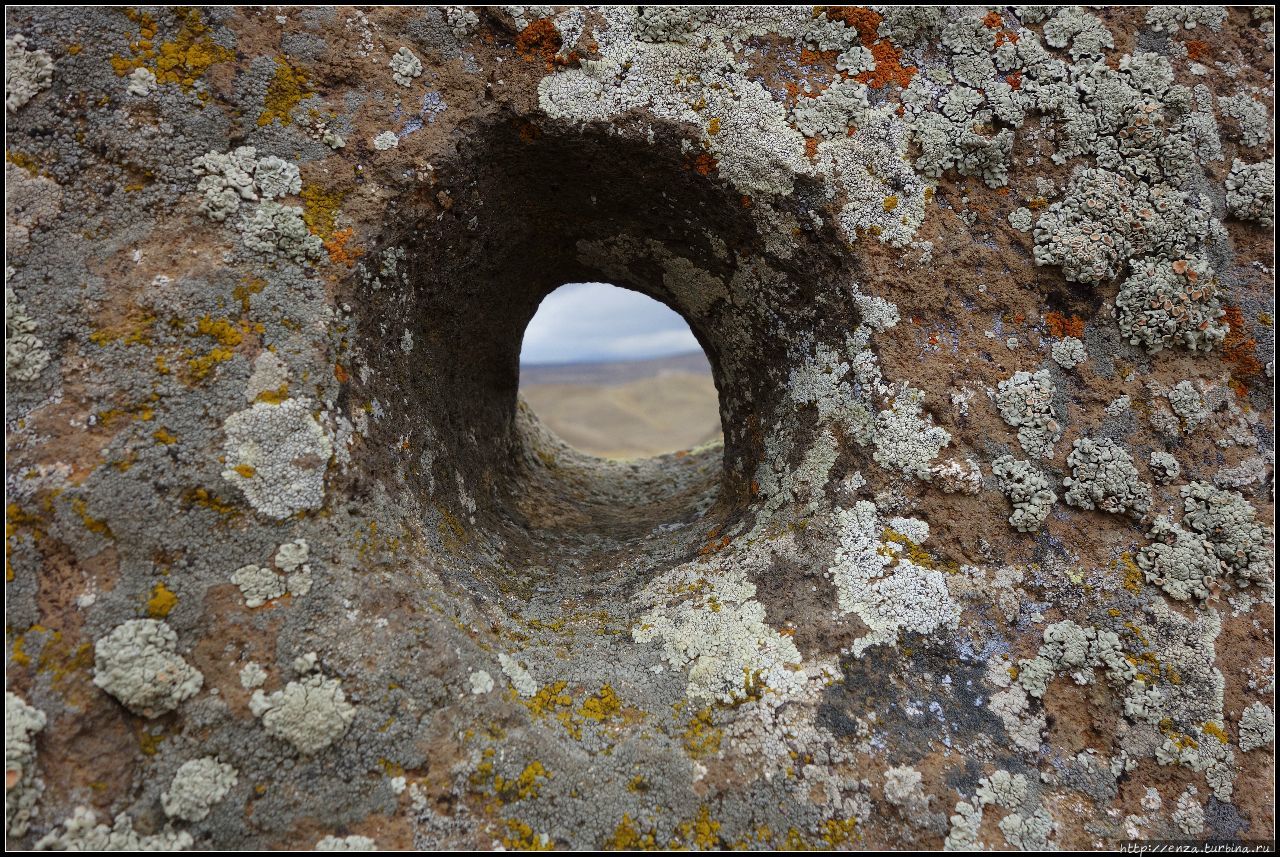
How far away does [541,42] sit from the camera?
97.3 inches

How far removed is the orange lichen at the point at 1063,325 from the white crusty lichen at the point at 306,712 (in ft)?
8.50

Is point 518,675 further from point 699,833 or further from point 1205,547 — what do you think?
point 1205,547

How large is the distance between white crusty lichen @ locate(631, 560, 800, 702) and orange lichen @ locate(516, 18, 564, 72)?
1923 millimetres

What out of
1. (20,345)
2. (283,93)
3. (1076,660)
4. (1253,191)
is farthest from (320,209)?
(1253,191)

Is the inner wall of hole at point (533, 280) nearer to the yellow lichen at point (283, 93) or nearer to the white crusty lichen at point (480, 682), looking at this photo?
the yellow lichen at point (283, 93)

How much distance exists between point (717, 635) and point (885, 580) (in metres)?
0.59

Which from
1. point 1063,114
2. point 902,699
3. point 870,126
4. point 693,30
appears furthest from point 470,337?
point 1063,114

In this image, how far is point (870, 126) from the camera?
250 cm

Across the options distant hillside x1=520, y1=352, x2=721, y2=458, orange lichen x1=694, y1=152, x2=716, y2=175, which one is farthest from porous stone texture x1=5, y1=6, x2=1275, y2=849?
distant hillside x1=520, y1=352, x2=721, y2=458

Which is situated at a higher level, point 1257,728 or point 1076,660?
point 1076,660

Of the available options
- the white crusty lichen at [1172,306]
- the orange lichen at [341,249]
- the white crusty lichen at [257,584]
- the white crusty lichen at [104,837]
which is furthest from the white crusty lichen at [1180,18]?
the white crusty lichen at [104,837]

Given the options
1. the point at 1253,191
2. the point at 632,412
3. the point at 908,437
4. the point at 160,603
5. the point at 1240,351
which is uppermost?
the point at 1253,191

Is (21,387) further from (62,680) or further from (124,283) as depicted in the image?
(62,680)

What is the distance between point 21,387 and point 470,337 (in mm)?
1592
